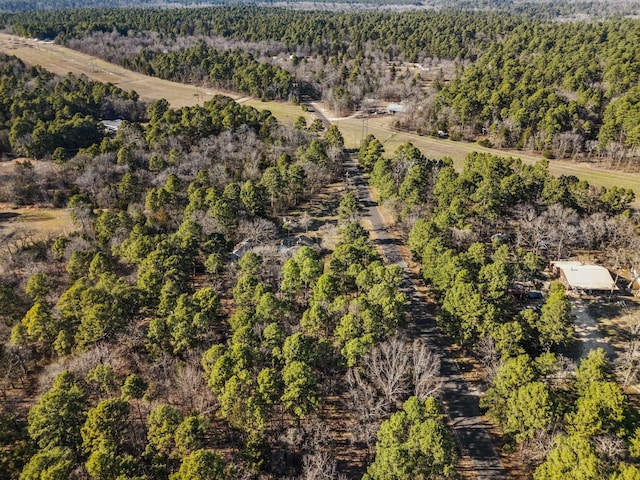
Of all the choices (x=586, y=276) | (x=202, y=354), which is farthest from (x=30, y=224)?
(x=586, y=276)

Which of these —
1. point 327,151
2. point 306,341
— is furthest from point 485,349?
point 327,151

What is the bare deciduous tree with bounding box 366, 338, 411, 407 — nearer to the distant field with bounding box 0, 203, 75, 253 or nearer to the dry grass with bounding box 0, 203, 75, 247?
the dry grass with bounding box 0, 203, 75, 247

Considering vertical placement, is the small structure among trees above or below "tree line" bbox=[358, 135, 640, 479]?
below

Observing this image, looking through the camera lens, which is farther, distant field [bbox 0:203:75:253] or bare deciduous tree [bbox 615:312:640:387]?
distant field [bbox 0:203:75:253]

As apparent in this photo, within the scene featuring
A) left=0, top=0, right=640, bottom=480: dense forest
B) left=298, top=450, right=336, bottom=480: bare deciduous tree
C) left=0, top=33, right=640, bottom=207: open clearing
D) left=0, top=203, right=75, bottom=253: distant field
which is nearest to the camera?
left=298, top=450, right=336, bottom=480: bare deciduous tree

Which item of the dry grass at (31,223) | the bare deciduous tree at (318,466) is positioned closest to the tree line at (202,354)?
the bare deciduous tree at (318,466)

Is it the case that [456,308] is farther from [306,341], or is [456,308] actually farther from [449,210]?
[449,210]

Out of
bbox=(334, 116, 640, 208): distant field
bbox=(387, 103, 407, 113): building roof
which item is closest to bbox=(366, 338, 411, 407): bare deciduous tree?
bbox=(334, 116, 640, 208): distant field
